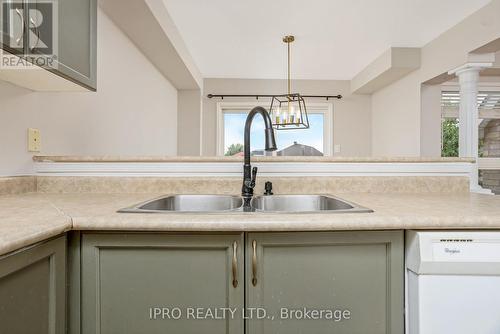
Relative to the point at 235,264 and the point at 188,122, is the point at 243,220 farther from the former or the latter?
the point at 188,122

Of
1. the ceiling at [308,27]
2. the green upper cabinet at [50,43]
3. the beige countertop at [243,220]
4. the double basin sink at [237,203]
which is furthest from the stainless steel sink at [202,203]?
the ceiling at [308,27]

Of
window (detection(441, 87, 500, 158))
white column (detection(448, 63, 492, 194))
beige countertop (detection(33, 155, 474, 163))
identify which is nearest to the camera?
beige countertop (detection(33, 155, 474, 163))

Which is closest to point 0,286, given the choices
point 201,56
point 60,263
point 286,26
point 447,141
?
point 60,263

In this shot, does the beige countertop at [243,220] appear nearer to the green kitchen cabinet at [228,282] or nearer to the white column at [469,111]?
the green kitchen cabinet at [228,282]

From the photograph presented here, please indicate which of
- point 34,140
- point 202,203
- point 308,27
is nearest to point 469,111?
point 308,27

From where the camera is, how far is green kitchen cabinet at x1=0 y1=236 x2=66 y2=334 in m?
0.64

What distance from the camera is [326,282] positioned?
2.85 feet

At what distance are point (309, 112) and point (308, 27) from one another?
2163mm

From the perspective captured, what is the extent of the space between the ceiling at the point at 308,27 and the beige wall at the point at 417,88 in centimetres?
11

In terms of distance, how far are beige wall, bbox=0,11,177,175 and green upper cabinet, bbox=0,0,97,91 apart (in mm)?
157

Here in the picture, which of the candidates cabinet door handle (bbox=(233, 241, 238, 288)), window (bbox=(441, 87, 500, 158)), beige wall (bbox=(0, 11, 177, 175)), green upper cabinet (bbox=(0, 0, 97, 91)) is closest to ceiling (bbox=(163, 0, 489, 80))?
beige wall (bbox=(0, 11, 177, 175))

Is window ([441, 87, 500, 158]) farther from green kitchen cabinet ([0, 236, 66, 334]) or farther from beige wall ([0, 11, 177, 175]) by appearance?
green kitchen cabinet ([0, 236, 66, 334])

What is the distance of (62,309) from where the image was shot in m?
0.80

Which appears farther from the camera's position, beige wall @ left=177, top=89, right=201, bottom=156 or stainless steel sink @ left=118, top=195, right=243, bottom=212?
beige wall @ left=177, top=89, right=201, bottom=156
